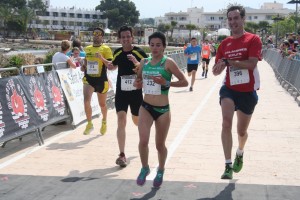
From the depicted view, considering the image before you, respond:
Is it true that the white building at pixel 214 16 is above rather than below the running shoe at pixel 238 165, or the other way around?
above

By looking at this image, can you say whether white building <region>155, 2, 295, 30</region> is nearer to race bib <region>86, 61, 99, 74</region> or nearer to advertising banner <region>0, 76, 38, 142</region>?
race bib <region>86, 61, 99, 74</region>

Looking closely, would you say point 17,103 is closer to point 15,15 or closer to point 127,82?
point 127,82

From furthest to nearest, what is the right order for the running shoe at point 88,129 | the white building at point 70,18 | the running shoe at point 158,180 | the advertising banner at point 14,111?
the white building at point 70,18, the running shoe at point 88,129, the advertising banner at point 14,111, the running shoe at point 158,180

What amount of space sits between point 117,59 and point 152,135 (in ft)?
8.23

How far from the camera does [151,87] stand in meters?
5.62

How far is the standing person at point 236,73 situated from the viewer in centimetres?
577

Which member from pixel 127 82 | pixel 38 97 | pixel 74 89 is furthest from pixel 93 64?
pixel 127 82

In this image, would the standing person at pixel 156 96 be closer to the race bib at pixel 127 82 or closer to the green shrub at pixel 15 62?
the race bib at pixel 127 82

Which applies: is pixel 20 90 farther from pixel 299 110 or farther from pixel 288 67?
pixel 288 67

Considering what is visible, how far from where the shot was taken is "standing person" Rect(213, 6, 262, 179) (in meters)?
5.77

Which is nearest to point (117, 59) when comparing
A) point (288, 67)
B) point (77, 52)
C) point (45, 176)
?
point (45, 176)

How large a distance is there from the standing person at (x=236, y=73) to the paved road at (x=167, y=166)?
18.5 inches

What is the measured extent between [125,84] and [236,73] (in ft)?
5.64

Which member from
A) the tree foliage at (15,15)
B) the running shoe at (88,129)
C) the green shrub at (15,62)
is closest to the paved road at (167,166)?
the running shoe at (88,129)
